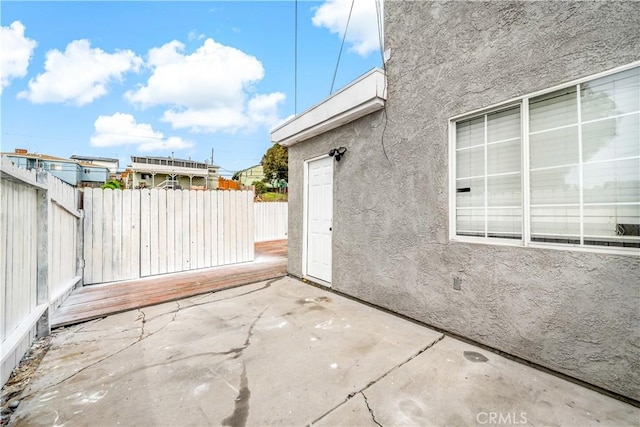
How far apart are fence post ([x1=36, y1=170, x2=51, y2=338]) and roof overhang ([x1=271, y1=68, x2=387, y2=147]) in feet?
12.5

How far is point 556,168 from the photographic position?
2.33m

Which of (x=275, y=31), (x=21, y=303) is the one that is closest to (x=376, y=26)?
(x=275, y=31)

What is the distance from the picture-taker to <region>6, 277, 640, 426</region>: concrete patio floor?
1.76 meters

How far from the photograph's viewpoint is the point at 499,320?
2.58 m

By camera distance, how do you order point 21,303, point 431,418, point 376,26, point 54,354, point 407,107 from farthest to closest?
point 376,26 < point 407,107 < point 54,354 < point 21,303 < point 431,418

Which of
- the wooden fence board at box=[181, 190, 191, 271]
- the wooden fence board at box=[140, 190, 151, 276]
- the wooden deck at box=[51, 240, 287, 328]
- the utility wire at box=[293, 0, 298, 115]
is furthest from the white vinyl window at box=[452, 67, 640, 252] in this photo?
the wooden fence board at box=[140, 190, 151, 276]

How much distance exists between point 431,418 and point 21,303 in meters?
3.87

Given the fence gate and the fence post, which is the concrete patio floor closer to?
the fence post

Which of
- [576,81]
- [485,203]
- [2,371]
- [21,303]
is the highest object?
[576,81]

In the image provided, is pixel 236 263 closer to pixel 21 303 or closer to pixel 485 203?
pixel 21 303

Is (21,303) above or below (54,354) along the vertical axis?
above

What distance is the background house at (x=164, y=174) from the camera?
25.7 m

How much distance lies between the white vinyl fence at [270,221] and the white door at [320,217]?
6.64m

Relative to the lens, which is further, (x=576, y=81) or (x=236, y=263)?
(x=236, y=263)
